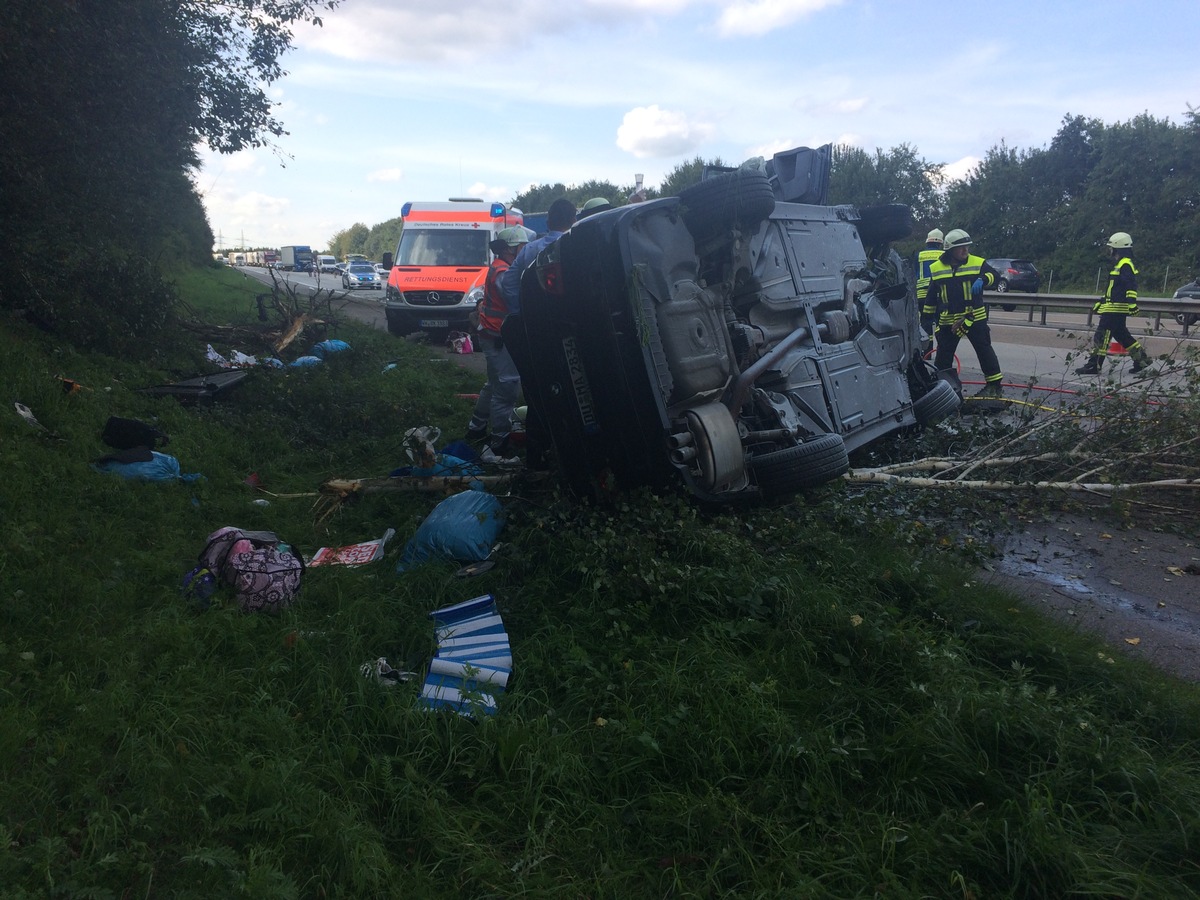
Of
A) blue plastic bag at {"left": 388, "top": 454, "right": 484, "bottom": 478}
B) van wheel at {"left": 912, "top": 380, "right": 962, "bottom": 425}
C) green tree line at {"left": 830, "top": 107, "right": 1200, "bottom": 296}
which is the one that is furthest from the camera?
green tree line at {"left": 830, "top": 107, "right": 1200, "bottom": 296}

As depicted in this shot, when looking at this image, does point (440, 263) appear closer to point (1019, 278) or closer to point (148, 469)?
point (148, 469)

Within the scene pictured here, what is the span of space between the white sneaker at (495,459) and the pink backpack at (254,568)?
1874 millimetres

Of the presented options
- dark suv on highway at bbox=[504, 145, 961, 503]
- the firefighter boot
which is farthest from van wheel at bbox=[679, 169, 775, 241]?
the firefighter boot

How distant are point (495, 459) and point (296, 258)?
67458 millimetres

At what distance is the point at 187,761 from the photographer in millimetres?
2717

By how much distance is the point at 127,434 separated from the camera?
5926 millimetres

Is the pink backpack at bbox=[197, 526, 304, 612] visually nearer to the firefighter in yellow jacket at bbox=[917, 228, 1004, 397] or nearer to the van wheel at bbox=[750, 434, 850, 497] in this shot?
the van wheel at bbox=[750, 434, 850, 497]

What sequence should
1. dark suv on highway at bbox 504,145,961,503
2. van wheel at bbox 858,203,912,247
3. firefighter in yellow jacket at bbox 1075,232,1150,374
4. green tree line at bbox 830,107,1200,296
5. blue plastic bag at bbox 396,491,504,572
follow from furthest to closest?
1. green tree line at bbox 830,107,1200,296
2. firefighter in yellow jacket at bbox 1075,232,1150,374
3. van wheel at bbox 858,203,912,247
4. blue plastic bag at bbox 396,491,504,572
5. dark suv on highway at bbox 504,145,961,503

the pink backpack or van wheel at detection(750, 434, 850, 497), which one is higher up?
van wheel at detection(750, 434, 850, 497)

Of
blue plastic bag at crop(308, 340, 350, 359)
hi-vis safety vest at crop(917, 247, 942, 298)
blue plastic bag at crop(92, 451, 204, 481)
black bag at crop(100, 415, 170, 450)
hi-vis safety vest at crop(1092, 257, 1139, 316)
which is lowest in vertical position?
blue plastic bag at crop(92, 451, 204, 481)

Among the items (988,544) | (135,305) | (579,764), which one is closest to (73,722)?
(579,764)

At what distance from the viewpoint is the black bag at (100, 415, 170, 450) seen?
5.91 m

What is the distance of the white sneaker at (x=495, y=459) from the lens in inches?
229

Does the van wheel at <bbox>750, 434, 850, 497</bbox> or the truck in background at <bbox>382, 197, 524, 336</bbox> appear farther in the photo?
→ the truck in background at <bbox>382, 197, 524, 336</bbox>
